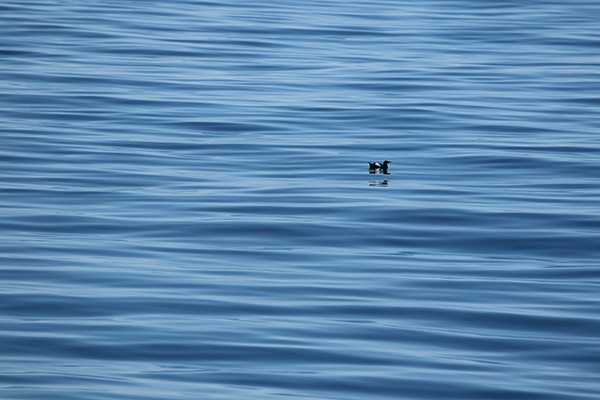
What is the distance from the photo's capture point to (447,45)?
74.4ft

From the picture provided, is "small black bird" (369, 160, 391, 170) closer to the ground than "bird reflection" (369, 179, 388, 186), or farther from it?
farther from it

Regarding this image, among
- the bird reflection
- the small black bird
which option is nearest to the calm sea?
the bird reflection

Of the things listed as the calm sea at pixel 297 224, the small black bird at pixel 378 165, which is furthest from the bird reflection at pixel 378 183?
the small black bird at pixel 378 165

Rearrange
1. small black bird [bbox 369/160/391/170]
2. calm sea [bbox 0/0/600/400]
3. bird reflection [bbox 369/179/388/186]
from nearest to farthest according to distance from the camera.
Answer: calm sea [bbox 0/0/600/400], bird reflection [bbox 369/179/388/186], small black bird [bbox 369/160/391/170]

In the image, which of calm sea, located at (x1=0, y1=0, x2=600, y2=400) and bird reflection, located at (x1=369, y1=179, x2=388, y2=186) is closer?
calm sea, located at (x1=0, y1=0, x2=600, y2=400)

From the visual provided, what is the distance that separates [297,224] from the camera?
375 inches

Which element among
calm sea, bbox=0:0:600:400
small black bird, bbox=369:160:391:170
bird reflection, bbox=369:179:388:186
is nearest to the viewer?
calm sea, bbox=0:0:600:400

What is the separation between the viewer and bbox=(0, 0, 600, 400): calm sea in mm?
6148

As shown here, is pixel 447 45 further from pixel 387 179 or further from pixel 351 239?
pixel 351 239

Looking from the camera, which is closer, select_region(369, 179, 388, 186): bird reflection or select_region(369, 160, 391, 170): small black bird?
select_region(369, 179, 388, 186): bird reflection

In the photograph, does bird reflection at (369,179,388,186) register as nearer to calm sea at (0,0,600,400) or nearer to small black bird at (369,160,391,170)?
calm sea at (0,0,600,400)

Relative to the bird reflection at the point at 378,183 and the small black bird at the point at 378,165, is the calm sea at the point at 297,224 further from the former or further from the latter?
the small black bird at the point at 378,165

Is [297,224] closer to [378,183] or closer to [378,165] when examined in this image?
[378,183]

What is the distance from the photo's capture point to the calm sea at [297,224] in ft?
20.2
